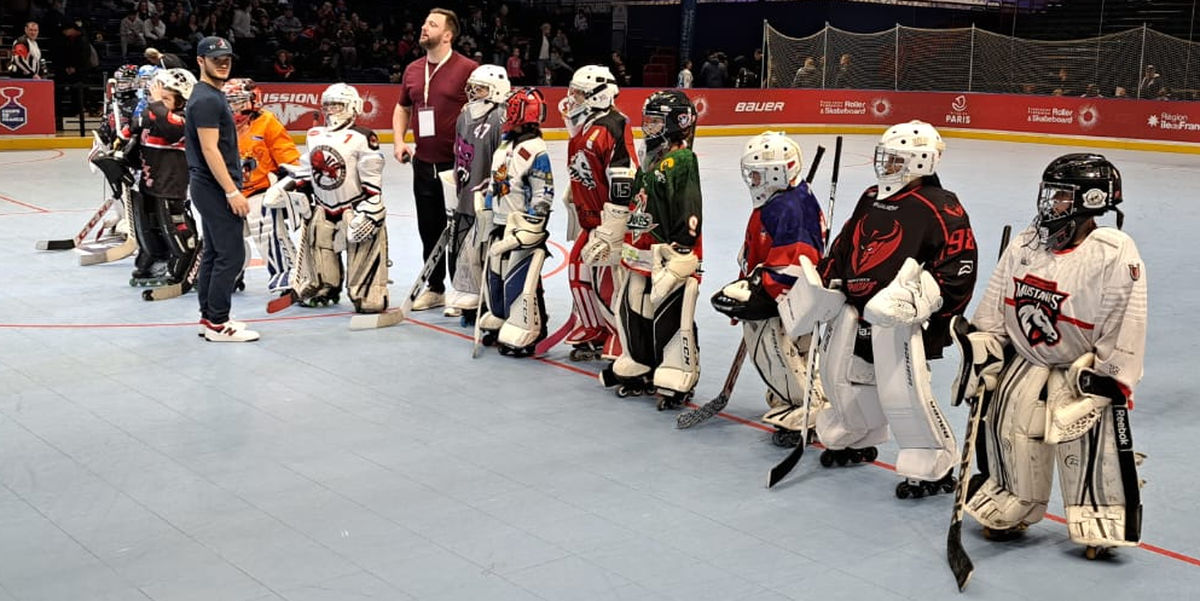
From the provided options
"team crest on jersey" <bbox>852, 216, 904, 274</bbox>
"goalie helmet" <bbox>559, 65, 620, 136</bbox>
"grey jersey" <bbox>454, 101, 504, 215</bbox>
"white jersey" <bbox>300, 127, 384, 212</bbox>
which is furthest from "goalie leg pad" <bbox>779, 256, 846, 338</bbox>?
"white jersey" <bbox>300, 127, 384, 212</bbox>

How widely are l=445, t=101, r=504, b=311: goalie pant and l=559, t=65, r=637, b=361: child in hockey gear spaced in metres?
0.67

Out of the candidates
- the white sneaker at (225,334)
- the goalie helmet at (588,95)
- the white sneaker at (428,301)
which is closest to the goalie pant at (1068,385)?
the goalie helmet at (588,95)

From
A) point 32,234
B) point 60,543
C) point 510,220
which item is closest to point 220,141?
point 510,220

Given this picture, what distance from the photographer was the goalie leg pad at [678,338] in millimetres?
6191

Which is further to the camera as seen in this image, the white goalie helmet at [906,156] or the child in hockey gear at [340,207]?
the child in hockey gear at [340,207]

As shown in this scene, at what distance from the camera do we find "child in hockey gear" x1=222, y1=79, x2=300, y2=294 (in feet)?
28.6

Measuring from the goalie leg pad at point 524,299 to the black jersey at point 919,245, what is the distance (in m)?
2.60

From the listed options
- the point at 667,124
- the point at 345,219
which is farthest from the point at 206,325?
the point at 667,124

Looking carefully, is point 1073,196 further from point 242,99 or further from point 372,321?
point 242,99

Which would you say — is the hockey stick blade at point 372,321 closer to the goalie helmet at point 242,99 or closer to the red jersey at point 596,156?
the goalie helmet at point 242,99

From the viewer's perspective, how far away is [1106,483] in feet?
14.4

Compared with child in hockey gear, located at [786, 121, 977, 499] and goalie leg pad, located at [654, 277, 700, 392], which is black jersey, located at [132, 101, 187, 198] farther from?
child in hockey gear, located at [786, 121, 977, 499]

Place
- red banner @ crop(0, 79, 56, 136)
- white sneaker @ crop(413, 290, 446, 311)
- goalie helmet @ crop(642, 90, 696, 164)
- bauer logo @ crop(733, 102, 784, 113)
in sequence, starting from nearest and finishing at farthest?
1. goalie helmet @ crop(642, 90, 696, 164)
2. white sneaker @ crop(413, 290, 446, 311)
3. red banner @ crop(0, 79, 56, 136)
4. bauer logo @ crop(733, 102, 784, 113)

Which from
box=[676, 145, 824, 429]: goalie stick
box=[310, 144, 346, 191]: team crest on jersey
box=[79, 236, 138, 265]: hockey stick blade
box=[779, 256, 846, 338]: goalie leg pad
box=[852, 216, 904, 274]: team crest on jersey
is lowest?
box=[676, 145, 824, 429]: goalie stick
